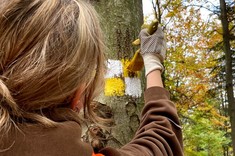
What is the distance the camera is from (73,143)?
3.15ft

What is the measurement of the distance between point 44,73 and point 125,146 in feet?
1.50

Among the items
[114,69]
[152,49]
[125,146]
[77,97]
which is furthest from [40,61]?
[114,69]

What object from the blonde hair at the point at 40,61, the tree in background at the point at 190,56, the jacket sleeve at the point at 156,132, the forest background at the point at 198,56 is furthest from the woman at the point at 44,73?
Result: the tree in background at the point at 190,56

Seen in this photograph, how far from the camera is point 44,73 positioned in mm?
956

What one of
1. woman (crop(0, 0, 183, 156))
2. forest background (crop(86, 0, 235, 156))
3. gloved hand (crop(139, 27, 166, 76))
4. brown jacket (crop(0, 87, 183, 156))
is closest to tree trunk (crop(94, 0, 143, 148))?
gloved hand (crop(139, 27, 166, 76))

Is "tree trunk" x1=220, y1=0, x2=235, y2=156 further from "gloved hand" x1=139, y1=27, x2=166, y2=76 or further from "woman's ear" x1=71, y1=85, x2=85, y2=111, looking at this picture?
"woman's ear" x1=71, y1=85, x2=85, y2=111

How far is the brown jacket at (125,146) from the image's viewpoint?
0.90m

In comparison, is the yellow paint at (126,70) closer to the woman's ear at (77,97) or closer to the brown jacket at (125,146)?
the brown jacket at (125,146)

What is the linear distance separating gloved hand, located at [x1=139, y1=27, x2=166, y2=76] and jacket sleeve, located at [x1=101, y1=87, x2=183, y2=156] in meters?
0.14

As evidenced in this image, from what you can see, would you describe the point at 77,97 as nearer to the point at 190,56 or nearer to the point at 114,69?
the point at 114,69

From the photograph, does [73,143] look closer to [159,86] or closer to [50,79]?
[50,79]

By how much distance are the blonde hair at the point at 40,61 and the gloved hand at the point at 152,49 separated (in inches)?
23.0

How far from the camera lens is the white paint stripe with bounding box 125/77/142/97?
72.2 inches

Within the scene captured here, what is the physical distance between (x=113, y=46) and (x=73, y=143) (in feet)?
3.19
